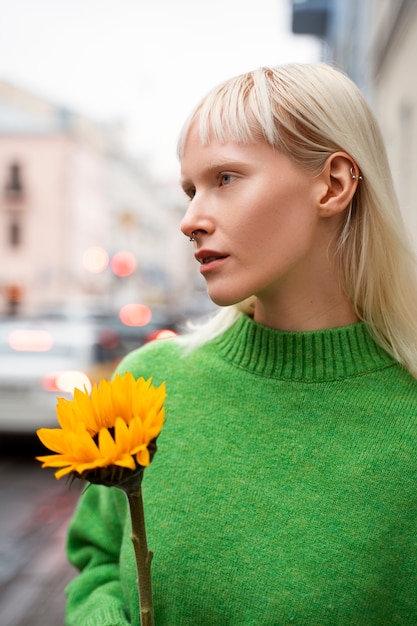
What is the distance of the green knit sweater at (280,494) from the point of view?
1483 mm

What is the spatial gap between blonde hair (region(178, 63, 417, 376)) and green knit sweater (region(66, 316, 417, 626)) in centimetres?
8

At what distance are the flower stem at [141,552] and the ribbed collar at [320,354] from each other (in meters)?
0.62

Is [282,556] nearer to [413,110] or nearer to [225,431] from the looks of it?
[225,431]

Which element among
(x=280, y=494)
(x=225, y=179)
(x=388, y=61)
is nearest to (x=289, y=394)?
(x=280, y=494)

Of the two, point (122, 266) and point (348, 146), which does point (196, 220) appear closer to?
point (348, 146)

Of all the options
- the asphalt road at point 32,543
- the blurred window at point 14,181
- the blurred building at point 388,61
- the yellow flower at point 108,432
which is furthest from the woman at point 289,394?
the blurred window at point 14,181

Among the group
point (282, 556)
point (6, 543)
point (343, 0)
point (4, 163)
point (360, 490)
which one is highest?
point (4, 163)

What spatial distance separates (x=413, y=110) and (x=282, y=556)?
5998mm

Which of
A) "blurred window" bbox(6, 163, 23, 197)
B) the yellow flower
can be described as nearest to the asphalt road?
the yellow flower

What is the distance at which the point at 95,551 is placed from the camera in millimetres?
1828

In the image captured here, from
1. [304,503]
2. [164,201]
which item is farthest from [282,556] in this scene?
[164,201]

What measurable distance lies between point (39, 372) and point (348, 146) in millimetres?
7304

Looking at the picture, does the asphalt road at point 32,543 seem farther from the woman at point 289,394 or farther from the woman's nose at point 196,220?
the woman's nose at point 196,220

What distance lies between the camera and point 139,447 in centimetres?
103
